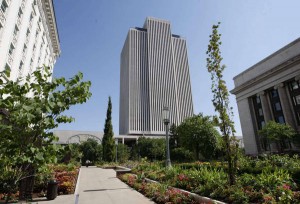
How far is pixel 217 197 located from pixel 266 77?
44.5 meters

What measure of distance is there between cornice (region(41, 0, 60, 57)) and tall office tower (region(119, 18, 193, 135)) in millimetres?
65622

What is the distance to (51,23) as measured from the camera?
111 ft

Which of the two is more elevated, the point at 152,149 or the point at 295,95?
the point at 295,95

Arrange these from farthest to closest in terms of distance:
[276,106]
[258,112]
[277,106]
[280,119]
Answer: [258,112] → [276,106] → [277,106] → [280,119]

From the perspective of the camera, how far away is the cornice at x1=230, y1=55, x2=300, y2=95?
125ft

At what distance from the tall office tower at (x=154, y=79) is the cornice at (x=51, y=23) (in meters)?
65.6

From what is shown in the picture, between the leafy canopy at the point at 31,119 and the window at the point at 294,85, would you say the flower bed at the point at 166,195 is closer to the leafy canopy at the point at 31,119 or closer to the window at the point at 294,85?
the leafy canopy at the point at 31,119

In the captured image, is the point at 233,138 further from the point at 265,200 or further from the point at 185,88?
the point at 185,88

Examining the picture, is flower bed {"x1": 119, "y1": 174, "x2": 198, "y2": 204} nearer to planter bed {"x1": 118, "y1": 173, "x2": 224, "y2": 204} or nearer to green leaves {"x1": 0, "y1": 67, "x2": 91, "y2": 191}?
planter bed {"x1": 118, "y1": 173, "x2": 224, "y2": 204}

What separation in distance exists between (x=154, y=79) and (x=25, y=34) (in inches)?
3477

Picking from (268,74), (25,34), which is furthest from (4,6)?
(268,74)

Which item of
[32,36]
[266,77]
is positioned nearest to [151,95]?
[266,77]

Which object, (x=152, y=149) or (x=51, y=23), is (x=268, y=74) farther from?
(x=51, y=23)

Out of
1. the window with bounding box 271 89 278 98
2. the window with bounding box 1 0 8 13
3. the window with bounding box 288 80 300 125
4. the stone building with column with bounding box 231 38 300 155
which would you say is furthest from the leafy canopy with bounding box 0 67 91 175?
the window with bounding box 271 89 278 98
